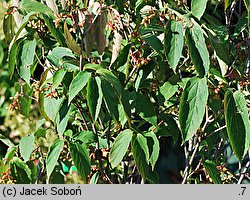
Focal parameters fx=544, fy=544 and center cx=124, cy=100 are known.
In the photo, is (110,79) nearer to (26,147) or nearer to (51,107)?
(51,107)

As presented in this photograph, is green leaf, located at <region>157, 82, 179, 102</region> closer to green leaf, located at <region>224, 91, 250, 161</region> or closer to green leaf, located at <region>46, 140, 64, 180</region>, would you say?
green leaf, located at <region>224, 91, 250, 161</region>

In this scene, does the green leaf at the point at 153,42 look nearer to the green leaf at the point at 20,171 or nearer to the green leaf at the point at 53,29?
the green leaf at the point at 53,29

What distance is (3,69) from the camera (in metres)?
4.81

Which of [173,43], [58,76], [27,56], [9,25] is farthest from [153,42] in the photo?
[9,25]

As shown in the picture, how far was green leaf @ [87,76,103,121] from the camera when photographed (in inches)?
66.7

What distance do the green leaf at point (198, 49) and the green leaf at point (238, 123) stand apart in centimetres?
12

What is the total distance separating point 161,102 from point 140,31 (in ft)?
0.94

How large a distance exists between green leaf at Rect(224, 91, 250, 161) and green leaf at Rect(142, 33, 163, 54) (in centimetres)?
27

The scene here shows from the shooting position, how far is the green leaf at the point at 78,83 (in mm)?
1654

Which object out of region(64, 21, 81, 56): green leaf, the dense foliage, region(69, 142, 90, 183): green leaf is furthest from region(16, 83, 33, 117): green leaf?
region(64, 21, 81, 56): green leaf

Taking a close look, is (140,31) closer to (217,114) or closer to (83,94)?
(83,94)

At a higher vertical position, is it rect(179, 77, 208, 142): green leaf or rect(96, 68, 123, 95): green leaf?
rect(96, 68, 123, 95): green leaf

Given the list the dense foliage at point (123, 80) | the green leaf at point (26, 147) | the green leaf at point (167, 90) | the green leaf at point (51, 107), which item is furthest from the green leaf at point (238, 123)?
the green leaf at point (26, 147)

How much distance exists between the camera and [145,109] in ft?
6.34
